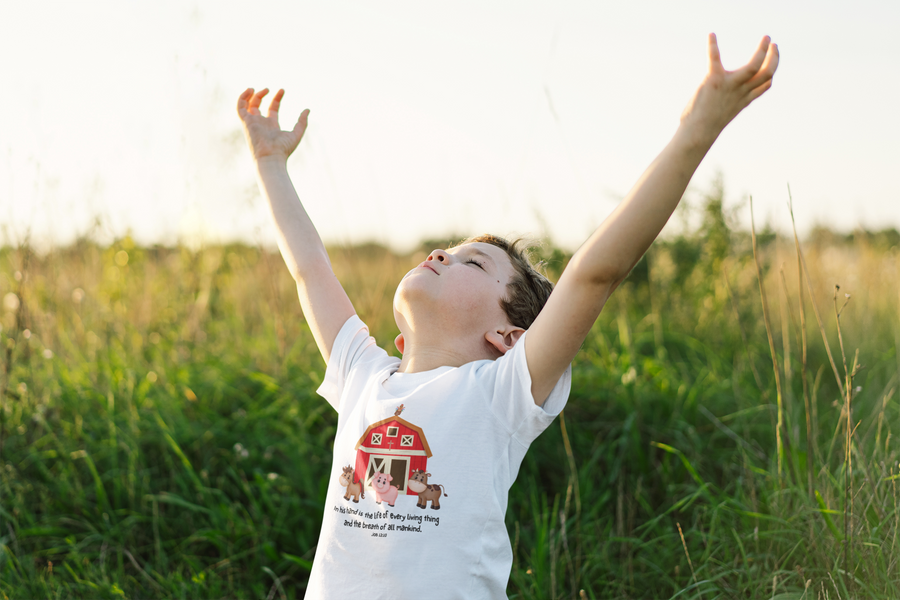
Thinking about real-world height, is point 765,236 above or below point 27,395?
above

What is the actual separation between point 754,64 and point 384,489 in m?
1.14

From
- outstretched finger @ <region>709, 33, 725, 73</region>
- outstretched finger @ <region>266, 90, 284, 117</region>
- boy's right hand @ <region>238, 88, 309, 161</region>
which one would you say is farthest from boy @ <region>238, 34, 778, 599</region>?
outstretched finger @ <region>266, 90, 284, 117</region>

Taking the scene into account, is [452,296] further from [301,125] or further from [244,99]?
[244,99]

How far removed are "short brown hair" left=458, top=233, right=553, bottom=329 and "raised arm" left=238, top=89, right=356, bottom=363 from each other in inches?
17.3

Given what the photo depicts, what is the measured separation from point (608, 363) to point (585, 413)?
0.52m

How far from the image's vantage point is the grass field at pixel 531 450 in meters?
2.07

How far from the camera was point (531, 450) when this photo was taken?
2852mm

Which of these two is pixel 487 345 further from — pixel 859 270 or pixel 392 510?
pixel 859 270

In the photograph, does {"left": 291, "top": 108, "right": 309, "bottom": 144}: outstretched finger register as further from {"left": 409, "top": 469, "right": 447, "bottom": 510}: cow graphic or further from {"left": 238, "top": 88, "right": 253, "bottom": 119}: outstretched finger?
{"left": 409, "top": 469, "right": 447, "bottom": 510}: cow graphic

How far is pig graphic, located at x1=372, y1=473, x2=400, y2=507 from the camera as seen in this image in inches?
54.8

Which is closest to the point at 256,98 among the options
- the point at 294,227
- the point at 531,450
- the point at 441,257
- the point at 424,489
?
the point at 294,227

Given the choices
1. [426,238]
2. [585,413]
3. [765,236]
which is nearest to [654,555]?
[585,413]

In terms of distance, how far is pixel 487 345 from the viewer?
1654mm

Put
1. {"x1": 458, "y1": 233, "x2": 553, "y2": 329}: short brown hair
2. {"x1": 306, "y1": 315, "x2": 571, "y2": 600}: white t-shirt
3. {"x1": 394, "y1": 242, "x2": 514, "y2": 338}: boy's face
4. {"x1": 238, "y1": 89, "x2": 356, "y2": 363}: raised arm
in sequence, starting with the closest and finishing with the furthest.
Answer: {"x1": 306, "y1": 315, "x2": 571, "y2": 600}: white t-shirt
{"x1": 394, "y1": 242, "x2": 514, "y2": 338}: boy's face
{"x1": 458, "y1": 233, "x2": 553, "y2": 329}: short brown hair
{"x1": 238, "y1": 89, "x2": 356, "y2": 363}: raised arm
